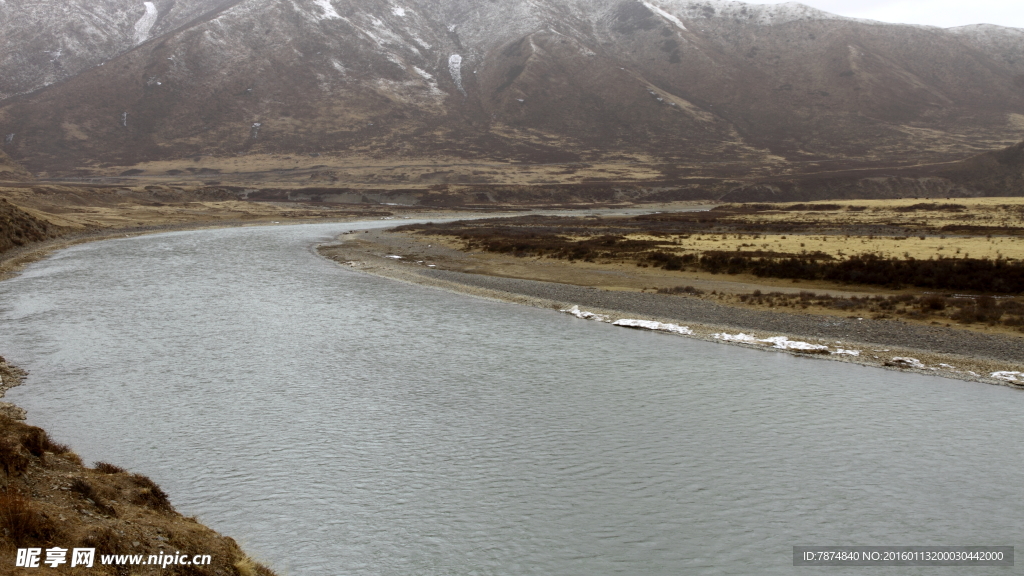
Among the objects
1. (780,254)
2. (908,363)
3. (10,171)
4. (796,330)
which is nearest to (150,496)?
(908,363)

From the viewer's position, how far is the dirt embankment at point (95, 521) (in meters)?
9.00

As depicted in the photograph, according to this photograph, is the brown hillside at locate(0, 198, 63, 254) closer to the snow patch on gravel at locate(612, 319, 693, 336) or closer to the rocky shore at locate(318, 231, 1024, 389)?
the rocky shore at locate(318, 231, 1024, 389)

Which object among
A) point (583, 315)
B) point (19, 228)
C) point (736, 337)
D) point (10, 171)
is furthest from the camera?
point (10, 171)

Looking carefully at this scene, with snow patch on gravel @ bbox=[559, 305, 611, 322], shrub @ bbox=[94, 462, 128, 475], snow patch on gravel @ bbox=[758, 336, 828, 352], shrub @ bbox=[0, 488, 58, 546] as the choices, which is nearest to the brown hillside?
snow patch on gravel @ bbox=[559, 305, 611, 322]

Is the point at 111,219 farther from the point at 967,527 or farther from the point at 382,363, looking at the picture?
the point at 967,527

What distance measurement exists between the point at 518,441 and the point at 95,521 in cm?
930

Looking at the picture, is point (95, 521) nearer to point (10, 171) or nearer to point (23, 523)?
point (23, 523)

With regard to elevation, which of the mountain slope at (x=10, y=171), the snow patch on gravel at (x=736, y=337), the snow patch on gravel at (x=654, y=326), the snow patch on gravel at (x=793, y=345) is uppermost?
the mountain slope at (x=10, y=171)

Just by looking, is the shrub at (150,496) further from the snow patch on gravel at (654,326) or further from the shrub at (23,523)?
the snow patch on gravel at (654,326)

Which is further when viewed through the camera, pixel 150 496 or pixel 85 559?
pixel 150 496

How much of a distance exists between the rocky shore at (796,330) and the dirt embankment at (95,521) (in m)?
21.1

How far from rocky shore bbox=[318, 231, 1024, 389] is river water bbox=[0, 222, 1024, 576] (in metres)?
1.29

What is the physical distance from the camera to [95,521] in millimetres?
10164

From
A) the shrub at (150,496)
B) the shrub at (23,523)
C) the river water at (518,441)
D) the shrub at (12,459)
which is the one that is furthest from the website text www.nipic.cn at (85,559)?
the shrub at (12,459)
